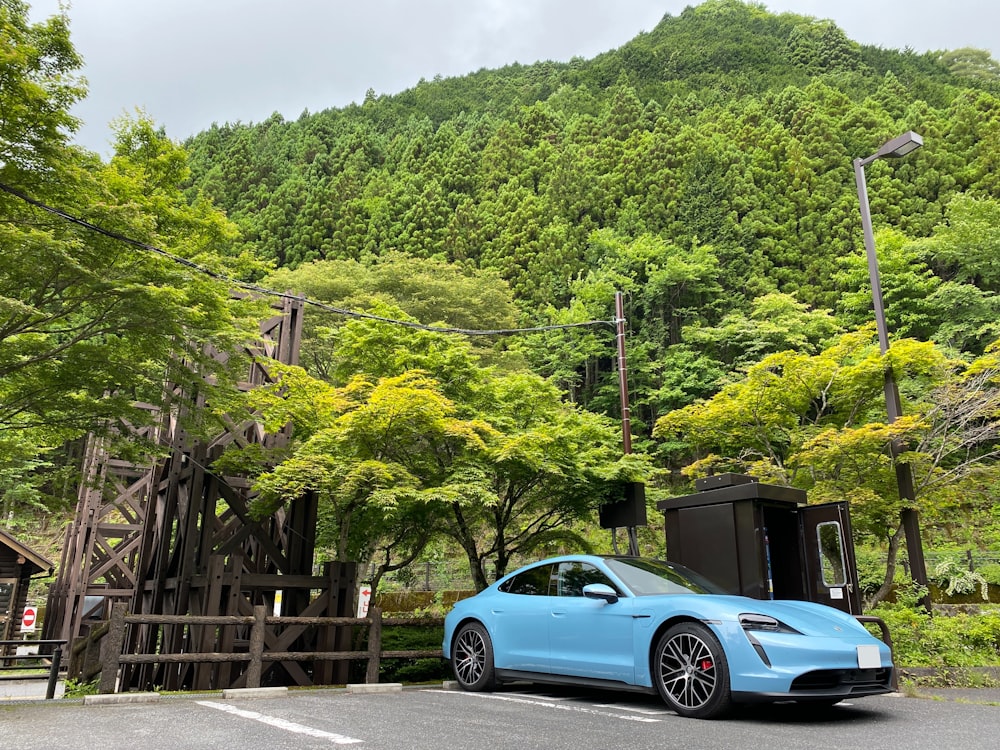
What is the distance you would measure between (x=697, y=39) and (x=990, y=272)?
5295 cm

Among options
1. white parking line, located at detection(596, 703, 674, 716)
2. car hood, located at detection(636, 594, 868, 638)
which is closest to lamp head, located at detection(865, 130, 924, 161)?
car hood, located at detection(636, 594, 868, 638)

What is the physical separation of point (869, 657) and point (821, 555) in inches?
125

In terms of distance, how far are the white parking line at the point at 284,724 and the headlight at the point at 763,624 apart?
2.82 metres

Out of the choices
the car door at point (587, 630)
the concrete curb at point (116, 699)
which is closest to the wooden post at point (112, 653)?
the concrete curb at point (116, 699)

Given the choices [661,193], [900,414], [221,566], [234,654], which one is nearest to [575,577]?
[234,654]

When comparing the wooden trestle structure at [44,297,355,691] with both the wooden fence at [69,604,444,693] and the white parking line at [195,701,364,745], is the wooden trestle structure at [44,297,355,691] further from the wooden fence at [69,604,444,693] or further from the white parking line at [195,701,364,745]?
the white parking line at [195,701,364,745]

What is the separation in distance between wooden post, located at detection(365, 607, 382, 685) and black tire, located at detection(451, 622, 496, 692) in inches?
60.1

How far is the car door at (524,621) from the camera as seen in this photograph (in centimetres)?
649

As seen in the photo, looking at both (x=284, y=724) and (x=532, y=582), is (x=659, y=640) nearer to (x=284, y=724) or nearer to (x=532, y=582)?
(x=532, y=582)

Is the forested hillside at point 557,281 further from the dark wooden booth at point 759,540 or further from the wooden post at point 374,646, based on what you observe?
the dark wooden booth at point 759,540

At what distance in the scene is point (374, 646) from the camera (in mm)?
8672

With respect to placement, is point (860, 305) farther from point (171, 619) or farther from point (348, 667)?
point (171, 619)

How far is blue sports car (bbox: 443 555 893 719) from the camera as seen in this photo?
16.3 ft

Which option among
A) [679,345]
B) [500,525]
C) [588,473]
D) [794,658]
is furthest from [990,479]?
[679,345]
